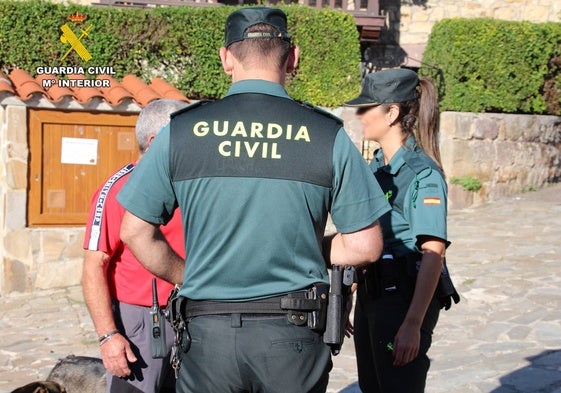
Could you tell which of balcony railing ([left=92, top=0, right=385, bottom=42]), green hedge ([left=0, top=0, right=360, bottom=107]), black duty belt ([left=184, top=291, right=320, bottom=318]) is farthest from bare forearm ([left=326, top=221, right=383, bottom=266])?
balcony railing ([left=92, top=0, right=385, bottom=42])

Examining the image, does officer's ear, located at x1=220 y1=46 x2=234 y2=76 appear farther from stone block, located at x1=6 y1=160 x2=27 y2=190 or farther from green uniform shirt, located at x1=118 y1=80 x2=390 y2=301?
stone block, located at x1=6 y1=160 x2=27 y2=190

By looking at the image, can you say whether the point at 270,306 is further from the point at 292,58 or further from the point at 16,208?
the point at 16,208

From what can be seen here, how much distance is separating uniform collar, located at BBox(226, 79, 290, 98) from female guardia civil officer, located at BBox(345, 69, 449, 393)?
35.0 inches

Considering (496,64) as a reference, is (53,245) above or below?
below

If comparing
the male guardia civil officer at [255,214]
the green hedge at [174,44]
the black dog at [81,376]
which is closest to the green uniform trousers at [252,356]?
the male guardia civil officer at [255,214]

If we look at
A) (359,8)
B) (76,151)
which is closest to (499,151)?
(359,8)

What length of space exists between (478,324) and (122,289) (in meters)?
4.77

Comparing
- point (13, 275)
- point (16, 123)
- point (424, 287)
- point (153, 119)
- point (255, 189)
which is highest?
point (16, 123)

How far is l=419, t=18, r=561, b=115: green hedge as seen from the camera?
1275cm

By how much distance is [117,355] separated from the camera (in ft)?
10.6

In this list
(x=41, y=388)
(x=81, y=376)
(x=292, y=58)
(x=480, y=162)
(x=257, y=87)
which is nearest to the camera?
(x=257, y=87)

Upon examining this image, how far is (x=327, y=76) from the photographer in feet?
39.0

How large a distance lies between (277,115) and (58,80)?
774cm

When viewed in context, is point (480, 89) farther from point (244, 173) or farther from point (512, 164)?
point (244, 173)
